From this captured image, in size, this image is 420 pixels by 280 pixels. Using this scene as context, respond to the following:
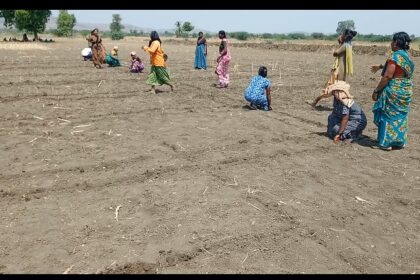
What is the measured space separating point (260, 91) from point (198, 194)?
495 cm

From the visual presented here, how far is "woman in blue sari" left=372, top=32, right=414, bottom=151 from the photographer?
20.3 ft

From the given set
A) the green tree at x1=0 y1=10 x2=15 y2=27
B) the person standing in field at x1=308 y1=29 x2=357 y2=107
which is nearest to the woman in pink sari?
the person standing in field at x1=308 y1=29 x2=357 y2=107

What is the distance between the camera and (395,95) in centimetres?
635

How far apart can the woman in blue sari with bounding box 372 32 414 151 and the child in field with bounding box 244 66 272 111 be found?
304 cm

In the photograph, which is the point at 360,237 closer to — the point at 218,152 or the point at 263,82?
the point at 218,152

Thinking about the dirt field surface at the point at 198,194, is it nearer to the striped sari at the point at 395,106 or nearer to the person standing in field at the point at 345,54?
the striped sari at the point at 395,106

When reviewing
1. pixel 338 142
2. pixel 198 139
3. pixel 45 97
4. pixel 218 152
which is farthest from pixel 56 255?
pixel 45 97

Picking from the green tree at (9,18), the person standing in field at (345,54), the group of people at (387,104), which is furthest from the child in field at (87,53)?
the green tree at (9,18)

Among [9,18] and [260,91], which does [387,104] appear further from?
[9,18]

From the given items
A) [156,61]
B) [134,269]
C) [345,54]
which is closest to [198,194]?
[134,269]

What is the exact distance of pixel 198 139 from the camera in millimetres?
7070

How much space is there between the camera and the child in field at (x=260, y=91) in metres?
9.13

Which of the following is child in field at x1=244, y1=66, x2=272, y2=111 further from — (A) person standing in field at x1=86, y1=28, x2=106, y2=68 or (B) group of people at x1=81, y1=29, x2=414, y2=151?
(A) person standing in field at x1=86, y1=28, x2=106, y2=68

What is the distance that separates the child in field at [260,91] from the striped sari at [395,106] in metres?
3.04
